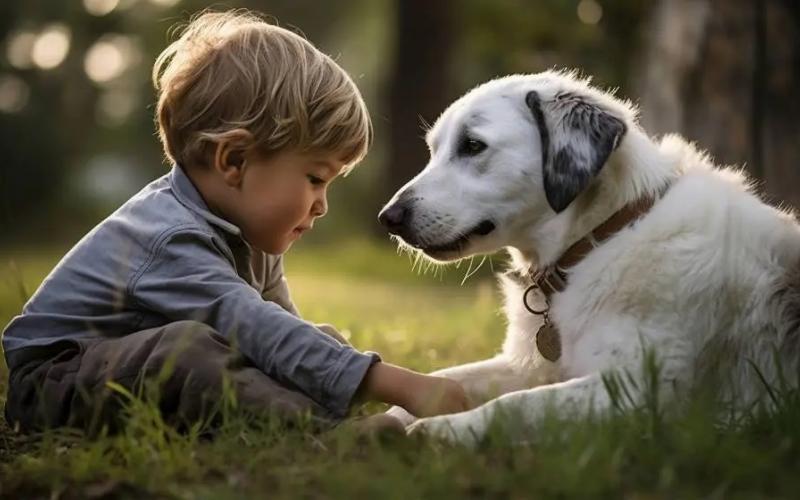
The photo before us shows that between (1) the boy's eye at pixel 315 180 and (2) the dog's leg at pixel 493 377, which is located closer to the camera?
(2) the dog's leg at pixel 493 377

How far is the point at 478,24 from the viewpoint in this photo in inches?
695

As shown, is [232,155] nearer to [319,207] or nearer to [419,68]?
[319,207]

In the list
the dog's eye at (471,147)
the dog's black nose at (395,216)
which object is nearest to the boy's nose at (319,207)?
the dog's black nose at (395,216)

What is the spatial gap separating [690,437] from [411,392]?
1073mm

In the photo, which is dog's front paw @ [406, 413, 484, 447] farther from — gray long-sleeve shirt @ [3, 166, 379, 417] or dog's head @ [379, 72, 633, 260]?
dog's head @ [379, 72, 633, 260]

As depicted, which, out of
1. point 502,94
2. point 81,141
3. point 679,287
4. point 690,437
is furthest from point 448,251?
point 81,141

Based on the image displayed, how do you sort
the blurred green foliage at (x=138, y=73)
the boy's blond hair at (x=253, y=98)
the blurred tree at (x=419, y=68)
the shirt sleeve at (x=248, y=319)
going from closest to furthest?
the shirt sleeve at (x=248, y=319) → the boy's blond hair at (x=253, y=98) → the blurred tree at (x=419, y=68) → the blurred green foliage at (x=138, y=73)

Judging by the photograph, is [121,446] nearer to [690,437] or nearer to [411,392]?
[411,392]

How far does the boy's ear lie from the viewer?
157 inches

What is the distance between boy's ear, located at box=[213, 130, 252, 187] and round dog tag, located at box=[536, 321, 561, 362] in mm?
1242

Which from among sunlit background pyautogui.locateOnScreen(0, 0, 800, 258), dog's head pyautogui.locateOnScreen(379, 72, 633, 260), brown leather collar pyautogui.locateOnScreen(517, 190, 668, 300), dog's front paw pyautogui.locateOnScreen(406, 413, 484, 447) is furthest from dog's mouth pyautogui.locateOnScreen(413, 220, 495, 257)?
sunlit background pyautogui.locateOnScreen(0, 0, 800, 258)

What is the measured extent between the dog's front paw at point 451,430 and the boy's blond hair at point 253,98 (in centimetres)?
136

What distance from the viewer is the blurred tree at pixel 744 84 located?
307 inches

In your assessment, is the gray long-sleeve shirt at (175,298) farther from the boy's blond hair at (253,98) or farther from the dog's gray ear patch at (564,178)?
the dog's gray ear patch at (564,178)
